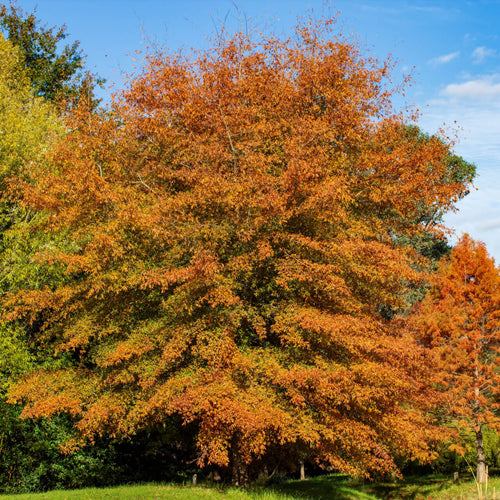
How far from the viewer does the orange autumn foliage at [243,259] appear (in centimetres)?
1157

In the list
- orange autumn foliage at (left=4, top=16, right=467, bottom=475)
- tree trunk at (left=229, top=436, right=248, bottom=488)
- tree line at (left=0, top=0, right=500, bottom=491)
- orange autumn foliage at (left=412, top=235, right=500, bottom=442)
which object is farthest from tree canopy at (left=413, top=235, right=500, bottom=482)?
tree trunk at (left=229, top=436, right=248, bottom=488)


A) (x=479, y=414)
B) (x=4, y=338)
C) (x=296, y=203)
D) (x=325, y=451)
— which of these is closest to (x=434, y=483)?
(x=479, y=414)

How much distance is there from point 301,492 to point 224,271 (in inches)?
284

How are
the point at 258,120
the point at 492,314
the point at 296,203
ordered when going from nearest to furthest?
the point at 296,203
the point at 258,120
the point at 492,314

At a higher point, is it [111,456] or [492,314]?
[492,314]

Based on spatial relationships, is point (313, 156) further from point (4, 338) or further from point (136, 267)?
point (4, 338)

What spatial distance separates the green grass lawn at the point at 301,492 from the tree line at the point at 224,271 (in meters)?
1.22

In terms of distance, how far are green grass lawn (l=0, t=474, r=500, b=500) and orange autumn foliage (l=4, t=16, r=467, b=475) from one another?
3.40 feet

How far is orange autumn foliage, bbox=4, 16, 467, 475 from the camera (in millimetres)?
11570

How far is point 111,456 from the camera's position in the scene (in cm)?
1819

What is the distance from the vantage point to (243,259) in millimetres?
12352

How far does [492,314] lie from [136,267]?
16172 mm

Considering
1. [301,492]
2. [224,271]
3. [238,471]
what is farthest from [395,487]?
[224,271]

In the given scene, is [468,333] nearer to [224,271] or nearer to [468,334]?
[468,334]
